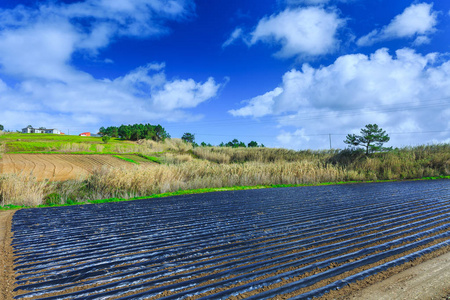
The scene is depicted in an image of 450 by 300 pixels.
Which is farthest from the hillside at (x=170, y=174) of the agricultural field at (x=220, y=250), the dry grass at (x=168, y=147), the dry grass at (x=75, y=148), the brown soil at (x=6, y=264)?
the dry grass at (x=168, y=147)

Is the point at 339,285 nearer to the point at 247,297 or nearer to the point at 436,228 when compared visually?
the point at 247,297

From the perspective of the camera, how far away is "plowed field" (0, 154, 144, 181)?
12883mm

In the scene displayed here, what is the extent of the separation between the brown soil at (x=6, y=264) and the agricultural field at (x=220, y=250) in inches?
2.5

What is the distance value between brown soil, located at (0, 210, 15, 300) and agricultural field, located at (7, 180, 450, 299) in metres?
0.06

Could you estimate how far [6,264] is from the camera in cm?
338

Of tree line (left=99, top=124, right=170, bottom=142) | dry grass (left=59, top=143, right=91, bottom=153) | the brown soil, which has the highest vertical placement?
tree line (left=99, top=124, right=170, bottom=142)

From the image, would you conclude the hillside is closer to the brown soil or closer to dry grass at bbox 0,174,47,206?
dry grass at bbox 0,174,47,206

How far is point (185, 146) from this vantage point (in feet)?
96.0

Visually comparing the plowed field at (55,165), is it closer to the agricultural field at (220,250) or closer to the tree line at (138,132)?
the agricultural field at (220,250)

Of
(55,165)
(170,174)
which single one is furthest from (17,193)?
(55,165)

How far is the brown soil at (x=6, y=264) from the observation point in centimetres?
273

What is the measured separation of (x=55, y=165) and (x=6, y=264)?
14.1 m

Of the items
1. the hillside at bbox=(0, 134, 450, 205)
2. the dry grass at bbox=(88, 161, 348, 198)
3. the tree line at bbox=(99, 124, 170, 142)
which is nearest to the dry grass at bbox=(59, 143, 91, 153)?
the hillside at bbox=(0, 134, 450, 205)

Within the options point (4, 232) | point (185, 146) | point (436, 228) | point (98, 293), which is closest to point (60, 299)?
point (98, 293)
